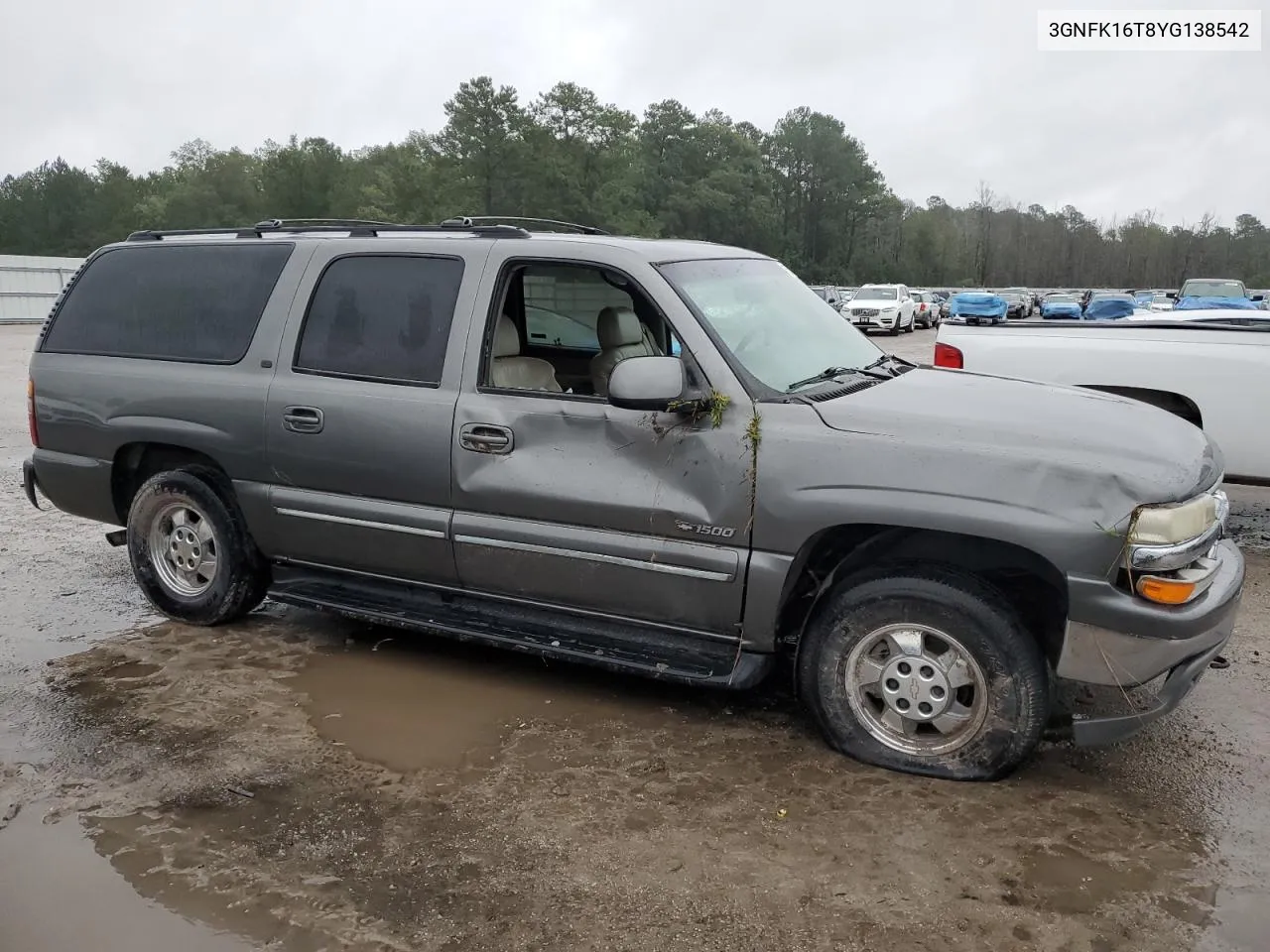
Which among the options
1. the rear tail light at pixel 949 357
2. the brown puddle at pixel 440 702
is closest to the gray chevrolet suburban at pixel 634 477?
the brown puddle at pixel 440 702

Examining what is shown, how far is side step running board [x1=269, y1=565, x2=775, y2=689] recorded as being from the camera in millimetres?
3877

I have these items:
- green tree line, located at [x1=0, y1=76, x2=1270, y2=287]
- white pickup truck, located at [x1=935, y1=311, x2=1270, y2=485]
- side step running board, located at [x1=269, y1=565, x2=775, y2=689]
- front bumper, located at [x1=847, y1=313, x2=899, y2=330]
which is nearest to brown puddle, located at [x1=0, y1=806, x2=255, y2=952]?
side step running board, located at [x1=269, y1=565, x2=775, y2=689]

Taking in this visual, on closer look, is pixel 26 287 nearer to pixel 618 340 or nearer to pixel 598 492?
pixel 618 340

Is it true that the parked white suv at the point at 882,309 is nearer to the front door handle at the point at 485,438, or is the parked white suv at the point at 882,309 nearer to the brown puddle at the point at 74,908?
the front door handle at the point at 485,438

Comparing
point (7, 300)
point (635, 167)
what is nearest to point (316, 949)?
point (7, 300)

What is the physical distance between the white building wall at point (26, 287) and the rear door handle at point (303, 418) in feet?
108

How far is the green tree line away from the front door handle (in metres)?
70.0

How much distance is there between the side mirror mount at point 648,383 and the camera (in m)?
3.69

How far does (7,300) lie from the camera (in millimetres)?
33469

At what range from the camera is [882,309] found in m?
32.4

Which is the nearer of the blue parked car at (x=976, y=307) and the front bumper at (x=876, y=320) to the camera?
the front bumper at (x=876, y=320)

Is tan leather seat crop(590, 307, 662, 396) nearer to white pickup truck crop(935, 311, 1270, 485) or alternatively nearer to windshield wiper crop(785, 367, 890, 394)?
windshield wiper crop(785, 367, 890, 394)

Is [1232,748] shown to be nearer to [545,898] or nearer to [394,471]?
[545,898]

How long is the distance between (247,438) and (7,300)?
34.7m
